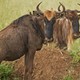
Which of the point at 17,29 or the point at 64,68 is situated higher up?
the point at 17,29

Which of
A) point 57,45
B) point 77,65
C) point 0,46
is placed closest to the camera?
point 0,46

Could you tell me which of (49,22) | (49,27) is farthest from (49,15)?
(49,27)

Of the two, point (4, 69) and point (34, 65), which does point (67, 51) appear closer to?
point (34, 65)

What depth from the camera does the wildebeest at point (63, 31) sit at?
8.45 metres

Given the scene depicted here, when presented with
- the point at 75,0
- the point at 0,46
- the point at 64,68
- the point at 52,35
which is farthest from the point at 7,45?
the point at 75,0

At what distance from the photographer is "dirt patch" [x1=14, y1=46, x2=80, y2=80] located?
30.1ft

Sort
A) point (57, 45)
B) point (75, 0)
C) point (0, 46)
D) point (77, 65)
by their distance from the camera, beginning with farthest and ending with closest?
point (75, 0) → point (77, 65) → point (57, 45) → point (0, 46)

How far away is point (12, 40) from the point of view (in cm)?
835

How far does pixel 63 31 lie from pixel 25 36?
0.87 m

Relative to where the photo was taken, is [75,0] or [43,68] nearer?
[43,68]

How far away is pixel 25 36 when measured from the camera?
8.47 meters

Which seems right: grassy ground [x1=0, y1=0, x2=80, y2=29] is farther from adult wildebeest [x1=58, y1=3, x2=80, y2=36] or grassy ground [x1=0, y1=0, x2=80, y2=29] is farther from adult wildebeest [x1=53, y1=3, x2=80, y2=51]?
adult wildebeest [x1=58, y1=3, x2=80, y2=36]

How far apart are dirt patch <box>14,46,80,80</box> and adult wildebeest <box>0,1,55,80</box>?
75 cm

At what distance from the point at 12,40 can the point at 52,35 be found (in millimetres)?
913
